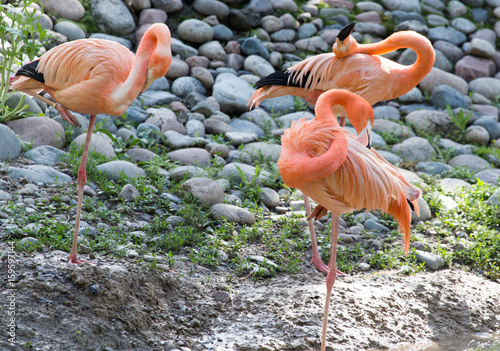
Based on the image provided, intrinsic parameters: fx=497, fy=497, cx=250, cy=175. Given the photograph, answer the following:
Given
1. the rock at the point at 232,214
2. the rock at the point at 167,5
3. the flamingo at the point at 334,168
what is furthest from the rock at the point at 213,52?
the flamingo at the point at 334,168

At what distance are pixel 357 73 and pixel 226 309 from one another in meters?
2.41

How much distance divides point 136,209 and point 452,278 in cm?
292

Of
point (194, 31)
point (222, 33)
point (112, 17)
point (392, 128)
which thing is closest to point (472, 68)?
point (392, 128)

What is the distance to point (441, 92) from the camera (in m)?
8.38

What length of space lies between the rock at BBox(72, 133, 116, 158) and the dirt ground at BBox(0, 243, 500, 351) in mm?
2000

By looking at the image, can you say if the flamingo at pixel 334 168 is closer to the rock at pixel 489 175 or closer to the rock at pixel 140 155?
the rock at pixel 140 155

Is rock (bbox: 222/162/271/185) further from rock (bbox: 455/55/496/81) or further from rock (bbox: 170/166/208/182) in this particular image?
rock (bbox: 455/55/496/81)

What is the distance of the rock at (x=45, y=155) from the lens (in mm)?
5111

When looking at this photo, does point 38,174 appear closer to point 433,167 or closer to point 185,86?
point 185,86

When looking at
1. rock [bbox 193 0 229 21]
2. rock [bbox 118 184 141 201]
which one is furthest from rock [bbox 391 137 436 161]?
rock [bbox 193 0 229 21]

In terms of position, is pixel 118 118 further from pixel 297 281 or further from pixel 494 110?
pixel 494 110

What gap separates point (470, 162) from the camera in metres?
6.89

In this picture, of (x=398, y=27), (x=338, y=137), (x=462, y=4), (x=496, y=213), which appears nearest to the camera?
(x=338, y=137)

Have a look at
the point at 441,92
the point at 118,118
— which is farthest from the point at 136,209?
the point at 441,92
